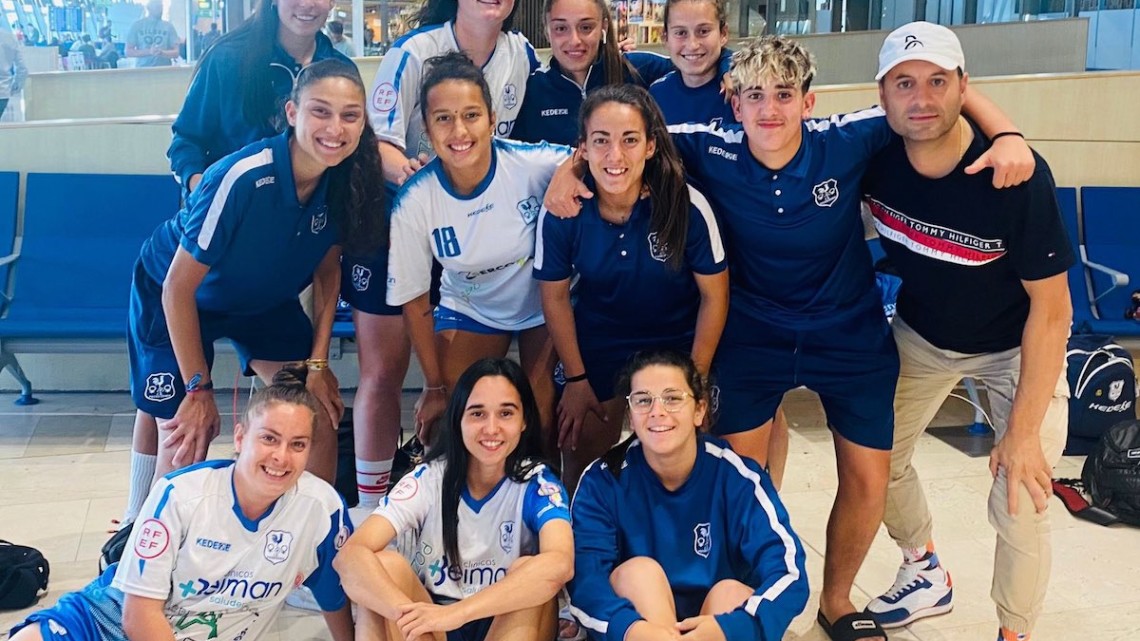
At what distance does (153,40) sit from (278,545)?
592 centimetres

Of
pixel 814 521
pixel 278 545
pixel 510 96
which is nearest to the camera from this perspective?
pixel 278 545

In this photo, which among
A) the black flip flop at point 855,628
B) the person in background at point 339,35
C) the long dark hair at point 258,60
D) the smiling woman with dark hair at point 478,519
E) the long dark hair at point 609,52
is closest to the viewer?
the smiling woman with dark hair at point 478,519

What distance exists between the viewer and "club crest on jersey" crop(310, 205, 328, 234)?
2.98 m

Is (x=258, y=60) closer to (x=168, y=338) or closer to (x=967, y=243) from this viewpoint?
(x=168, y=338)

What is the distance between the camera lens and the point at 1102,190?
5.52 m

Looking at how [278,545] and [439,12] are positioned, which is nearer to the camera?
[278,545]

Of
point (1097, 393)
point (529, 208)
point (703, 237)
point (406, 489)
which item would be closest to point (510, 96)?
point (529, 208)

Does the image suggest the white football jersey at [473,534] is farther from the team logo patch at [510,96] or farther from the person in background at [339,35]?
the person in background at [339,35]

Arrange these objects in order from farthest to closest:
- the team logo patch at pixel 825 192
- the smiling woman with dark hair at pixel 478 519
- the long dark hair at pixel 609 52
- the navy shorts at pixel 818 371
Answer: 1. the long dark hair at pixel 609 52
2. the navy shorts at pixel 818 371
3. the team logo patch at pixel 825 192
4. the smiling woman with dark hair at pixel 478 519

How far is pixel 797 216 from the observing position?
9.04 feet

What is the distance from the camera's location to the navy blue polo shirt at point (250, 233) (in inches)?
111

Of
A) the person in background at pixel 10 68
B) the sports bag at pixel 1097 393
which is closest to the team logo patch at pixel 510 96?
the sports bag at pixel 1097 393

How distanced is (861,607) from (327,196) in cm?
203

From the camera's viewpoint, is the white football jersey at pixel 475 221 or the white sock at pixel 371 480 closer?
the white football jersey at pixel 475 221
